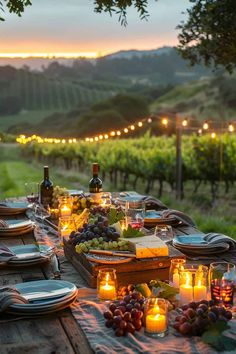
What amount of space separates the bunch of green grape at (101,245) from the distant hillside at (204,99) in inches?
831

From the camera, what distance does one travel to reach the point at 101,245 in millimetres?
2117

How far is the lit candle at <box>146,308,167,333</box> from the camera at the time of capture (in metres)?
1.56

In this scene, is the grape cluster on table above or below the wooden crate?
above

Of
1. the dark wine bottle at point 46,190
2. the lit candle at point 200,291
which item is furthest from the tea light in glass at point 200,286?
the dark wine bottle at point 46,190

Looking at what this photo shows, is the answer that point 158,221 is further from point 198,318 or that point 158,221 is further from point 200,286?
point 198,318

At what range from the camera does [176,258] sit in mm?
2057

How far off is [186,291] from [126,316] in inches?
10.4

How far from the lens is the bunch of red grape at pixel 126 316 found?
1560 mm

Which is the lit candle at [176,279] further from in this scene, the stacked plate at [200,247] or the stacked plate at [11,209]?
the stacked plate at [11,209]

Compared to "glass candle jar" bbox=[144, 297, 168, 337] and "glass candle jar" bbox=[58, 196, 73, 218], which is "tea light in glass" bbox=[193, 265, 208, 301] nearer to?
"glass candle jar" bbox=[144, 297, 168, 337]

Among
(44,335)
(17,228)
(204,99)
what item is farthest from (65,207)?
(204,99)

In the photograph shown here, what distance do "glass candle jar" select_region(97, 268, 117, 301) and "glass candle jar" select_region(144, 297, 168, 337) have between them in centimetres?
25

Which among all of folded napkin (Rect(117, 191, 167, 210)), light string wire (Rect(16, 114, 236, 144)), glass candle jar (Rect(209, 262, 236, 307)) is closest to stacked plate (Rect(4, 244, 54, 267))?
glass candle jar (Rect(209, 262, 236, 307))

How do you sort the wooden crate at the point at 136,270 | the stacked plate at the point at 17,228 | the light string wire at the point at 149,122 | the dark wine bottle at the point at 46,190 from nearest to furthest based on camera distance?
the wooden crate at the point at 136,270, the stacked plate at the point at 17,228, the dark wine bottle at the point at 46,190, the light string wire at the point at 149,122
